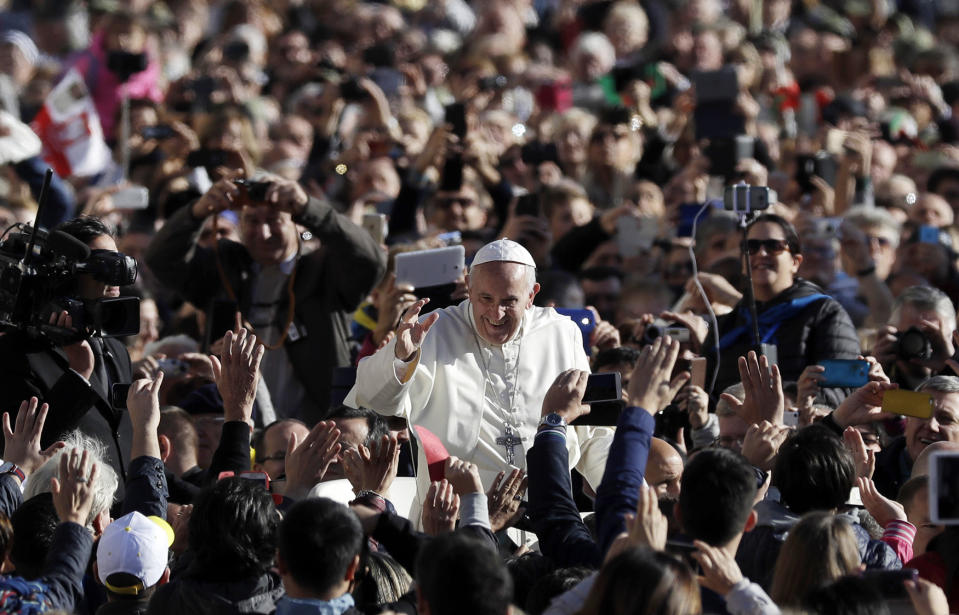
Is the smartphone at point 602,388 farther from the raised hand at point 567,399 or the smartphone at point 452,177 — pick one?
the smartphone at point 452,177

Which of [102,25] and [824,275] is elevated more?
[102,25]

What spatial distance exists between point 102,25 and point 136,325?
8.04m

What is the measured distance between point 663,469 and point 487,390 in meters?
0.89

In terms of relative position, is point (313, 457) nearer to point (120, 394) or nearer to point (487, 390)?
point (120, 394)

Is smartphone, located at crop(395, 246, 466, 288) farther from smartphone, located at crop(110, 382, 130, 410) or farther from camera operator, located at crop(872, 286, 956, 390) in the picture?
camera operator, located at crop(872, 286, 956, 390)

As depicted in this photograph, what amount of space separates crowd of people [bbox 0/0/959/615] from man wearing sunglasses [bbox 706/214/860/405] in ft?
0.06

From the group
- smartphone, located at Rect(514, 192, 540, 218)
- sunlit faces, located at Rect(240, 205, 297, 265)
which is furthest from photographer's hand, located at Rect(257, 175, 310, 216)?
smartphone, located at Rect(514, 192, 540, 218)

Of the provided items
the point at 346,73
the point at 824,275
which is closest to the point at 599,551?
the point at 824,275

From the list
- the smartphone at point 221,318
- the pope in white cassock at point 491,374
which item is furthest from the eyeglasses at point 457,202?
the pope in white cassock at point 491,374

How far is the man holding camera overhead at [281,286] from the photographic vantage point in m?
8.30

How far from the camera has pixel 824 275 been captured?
9539mm

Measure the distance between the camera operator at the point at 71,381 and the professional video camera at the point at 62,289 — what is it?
4 centimetres

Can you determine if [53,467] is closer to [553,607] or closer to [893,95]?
[553,607]

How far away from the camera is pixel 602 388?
6121 millimetres
